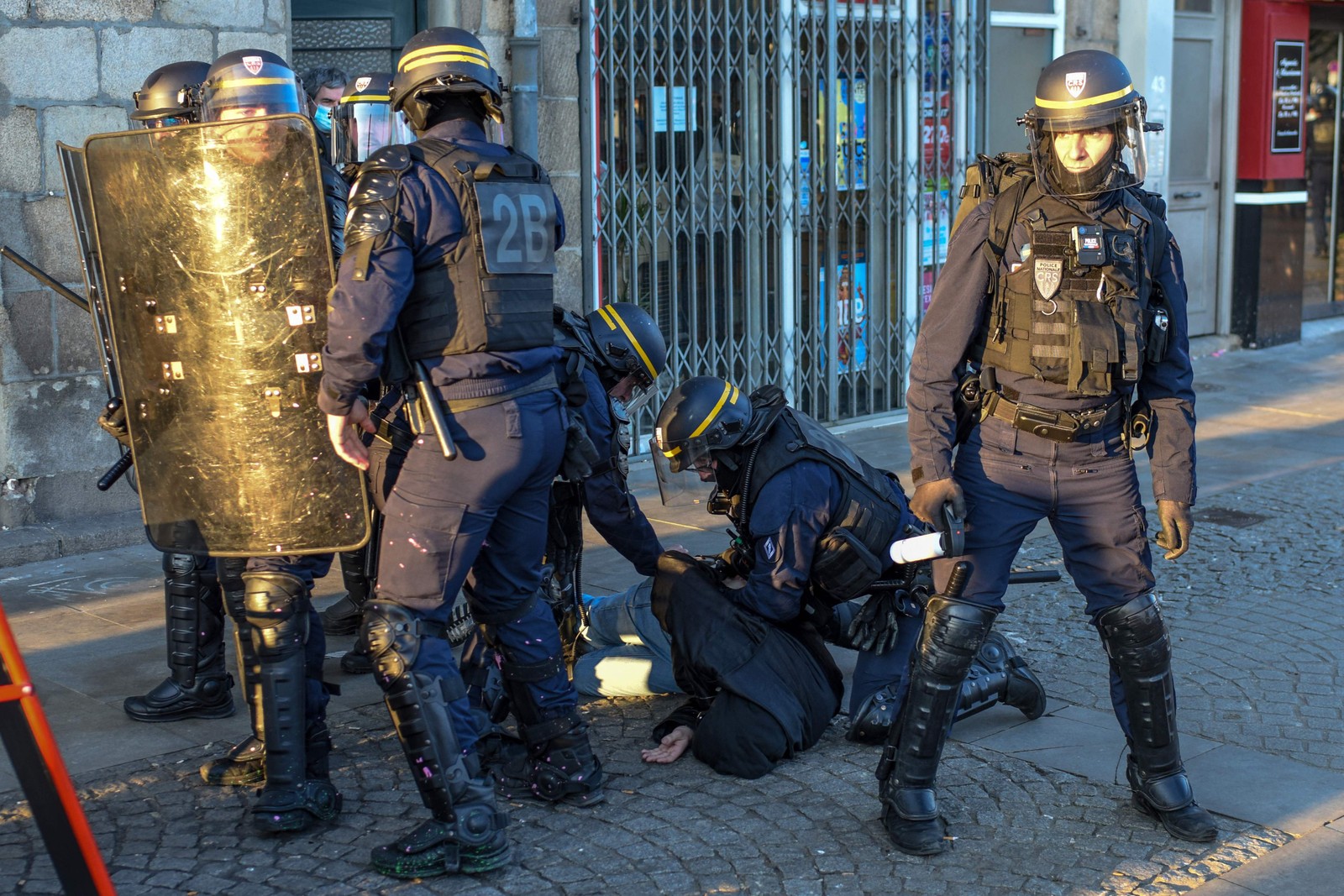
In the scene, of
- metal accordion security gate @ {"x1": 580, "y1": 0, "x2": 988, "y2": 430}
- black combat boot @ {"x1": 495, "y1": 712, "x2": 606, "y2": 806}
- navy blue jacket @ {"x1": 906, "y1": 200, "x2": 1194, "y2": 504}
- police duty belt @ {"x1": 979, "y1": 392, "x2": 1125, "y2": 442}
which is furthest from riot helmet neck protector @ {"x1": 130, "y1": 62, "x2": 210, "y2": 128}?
metal accordion security gate @ {"x1": 580, "y1": 0, "x2": 988, "y2": 430}

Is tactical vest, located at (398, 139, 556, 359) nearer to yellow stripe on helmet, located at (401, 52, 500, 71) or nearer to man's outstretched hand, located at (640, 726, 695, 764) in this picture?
yellow stripe on helmet, located at (401, 52, 500, 71)

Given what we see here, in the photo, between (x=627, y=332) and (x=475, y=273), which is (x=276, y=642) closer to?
(x=475, y=273)

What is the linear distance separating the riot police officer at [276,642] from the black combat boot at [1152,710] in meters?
1.94

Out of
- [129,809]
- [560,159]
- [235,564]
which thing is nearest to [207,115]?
[235,564]

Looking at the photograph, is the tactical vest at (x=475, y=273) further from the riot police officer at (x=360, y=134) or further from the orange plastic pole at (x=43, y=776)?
the riot police officer at (x=360, y=134)

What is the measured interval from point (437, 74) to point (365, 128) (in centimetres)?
164

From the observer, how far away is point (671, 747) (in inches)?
166

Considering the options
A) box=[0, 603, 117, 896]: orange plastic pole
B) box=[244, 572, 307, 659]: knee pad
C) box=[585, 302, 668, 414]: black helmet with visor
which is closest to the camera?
box=[0, 603, 117, 896]: orange plastic pole

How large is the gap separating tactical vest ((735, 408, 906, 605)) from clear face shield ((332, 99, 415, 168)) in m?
1.69

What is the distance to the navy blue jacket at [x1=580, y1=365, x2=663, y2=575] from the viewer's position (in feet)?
14.4

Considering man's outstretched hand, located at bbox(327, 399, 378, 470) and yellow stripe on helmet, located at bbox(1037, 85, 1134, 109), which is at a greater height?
yellow stripe on helmet, located at bbox(1037, 85, 1134, 109)

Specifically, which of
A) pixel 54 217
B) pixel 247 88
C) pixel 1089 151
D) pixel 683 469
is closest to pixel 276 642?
pixel 683 469

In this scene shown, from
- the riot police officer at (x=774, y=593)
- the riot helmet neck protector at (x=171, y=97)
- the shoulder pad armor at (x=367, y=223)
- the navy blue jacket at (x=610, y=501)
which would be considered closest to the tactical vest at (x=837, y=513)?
the riot police officer at (x=774, y=593)

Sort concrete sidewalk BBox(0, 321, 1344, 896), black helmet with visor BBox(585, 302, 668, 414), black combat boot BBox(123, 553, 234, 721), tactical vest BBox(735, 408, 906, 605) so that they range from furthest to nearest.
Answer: black helmet with visor BBox(585, 302, 668, 414)
black combat boot BBox(123, 553, 234, 721)
tactical vest BBox(735, 408, 906, 605)
concrete sidewalk BBox(0, 321, 1344, 896)
